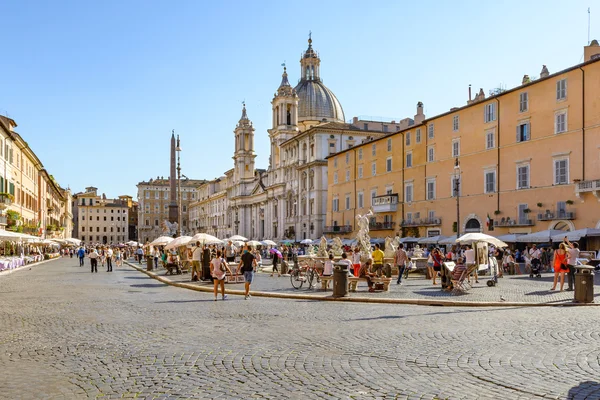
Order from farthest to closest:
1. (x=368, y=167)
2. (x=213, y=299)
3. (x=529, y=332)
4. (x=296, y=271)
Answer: (x=368, y=167)
(x=296, y=271)
(x=213, y=299)
(x=529, y=332)

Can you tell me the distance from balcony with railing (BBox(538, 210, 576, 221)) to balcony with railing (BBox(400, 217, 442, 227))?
1146 cm

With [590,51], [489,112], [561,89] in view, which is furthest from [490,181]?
[590,51]

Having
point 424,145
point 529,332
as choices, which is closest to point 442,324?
point 529,332

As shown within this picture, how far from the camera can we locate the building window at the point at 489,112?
43.5 meters

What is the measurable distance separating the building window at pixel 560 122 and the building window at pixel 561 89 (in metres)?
0.89

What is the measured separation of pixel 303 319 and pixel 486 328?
11.6ft

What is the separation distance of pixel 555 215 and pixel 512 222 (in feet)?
12.1

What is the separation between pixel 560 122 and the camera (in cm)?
3791

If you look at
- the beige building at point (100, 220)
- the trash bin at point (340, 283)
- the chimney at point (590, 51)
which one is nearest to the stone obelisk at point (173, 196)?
the chimney at point (590, 51)

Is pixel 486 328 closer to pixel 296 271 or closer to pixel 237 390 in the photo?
pixel 237 390

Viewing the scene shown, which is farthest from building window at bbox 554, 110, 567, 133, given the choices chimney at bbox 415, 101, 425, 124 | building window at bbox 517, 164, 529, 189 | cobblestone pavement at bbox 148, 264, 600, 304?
chimney at bbox 415, 101, 425, 124

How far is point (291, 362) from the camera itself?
27.6 ft

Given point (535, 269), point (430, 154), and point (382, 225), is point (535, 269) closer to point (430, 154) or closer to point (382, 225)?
point (430, 154)

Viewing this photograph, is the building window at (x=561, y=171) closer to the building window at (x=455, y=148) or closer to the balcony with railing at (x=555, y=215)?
the balcony with railing at (x=555, y=215)
